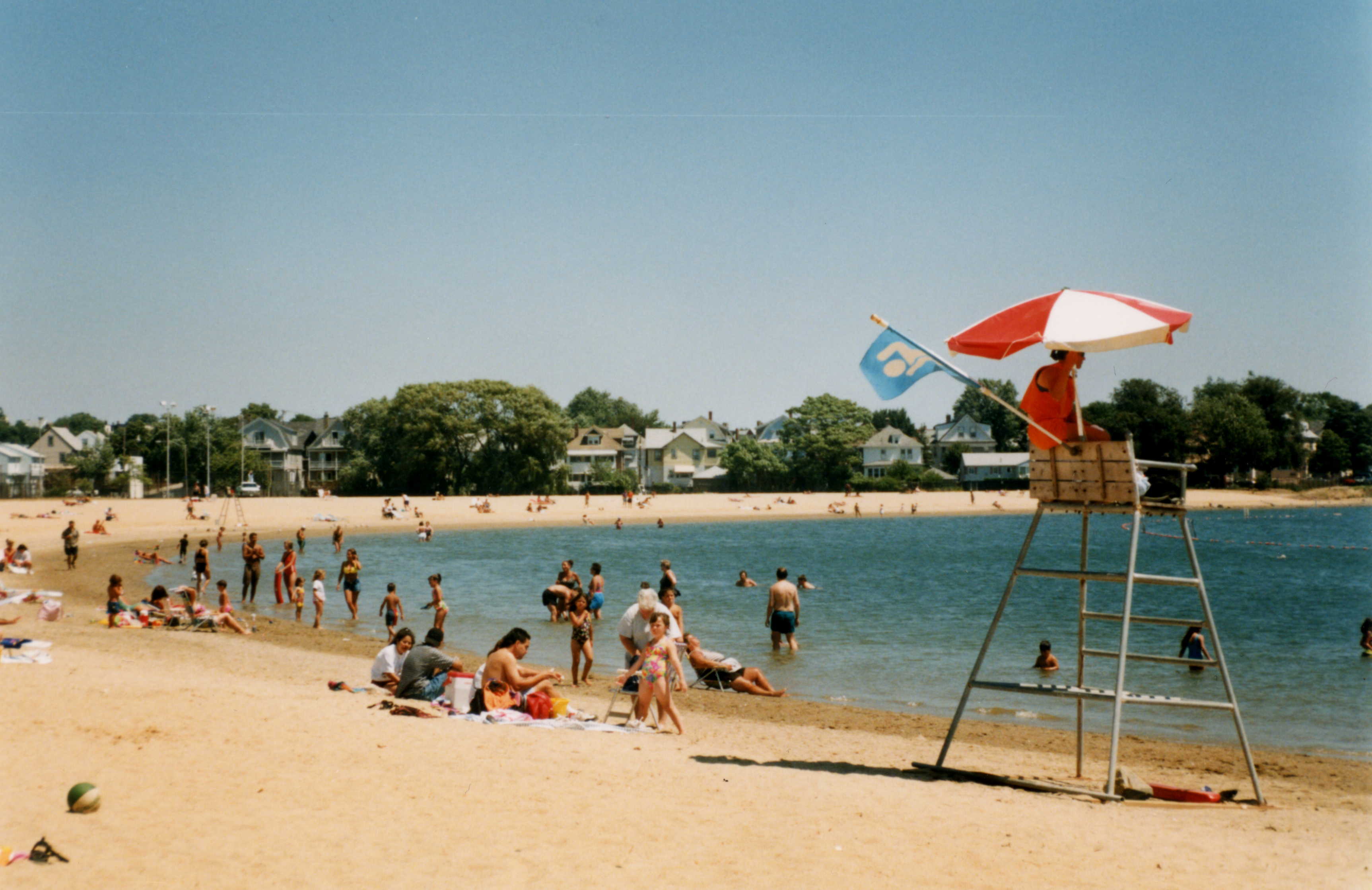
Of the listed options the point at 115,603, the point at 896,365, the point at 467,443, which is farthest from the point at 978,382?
the point at 467,443

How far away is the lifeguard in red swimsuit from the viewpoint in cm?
696

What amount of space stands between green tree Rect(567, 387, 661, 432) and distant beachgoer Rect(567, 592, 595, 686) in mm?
136440

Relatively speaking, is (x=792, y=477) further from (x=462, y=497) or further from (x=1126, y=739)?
(x=1126, y=739)

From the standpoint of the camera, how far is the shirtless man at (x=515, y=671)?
34.2 ft

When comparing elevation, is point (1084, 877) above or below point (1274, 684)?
above

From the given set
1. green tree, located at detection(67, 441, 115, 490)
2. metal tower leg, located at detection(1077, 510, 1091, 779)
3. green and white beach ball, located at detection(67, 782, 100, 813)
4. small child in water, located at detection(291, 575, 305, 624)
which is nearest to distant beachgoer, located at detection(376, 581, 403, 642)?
small child in water, located at detection(291, 575, 305, 624)

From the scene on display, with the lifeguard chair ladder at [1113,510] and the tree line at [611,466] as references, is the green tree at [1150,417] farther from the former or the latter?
the lifeguard chair ladder at [1113,510]

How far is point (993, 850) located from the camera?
5.97 metres

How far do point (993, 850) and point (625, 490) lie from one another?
81.5 metres

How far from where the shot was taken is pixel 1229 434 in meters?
97.0

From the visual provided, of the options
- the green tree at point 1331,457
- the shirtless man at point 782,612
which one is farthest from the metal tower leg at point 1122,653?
the green tree at point 1331,457

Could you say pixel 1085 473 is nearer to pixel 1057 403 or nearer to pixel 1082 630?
pixel 1057 403

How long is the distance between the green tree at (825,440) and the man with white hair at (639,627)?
291 ft

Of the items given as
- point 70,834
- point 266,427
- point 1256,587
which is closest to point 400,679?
point 70,834
